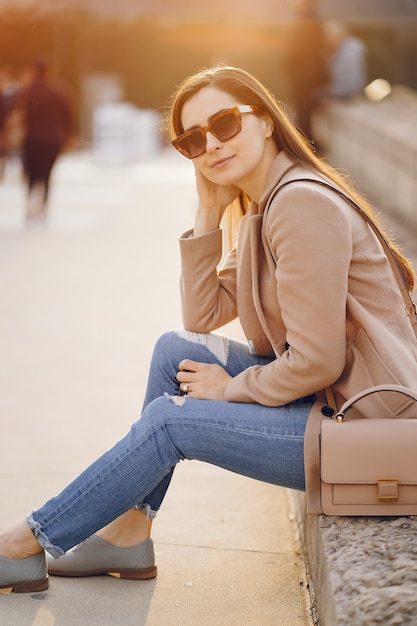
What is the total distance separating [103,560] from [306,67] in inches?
532

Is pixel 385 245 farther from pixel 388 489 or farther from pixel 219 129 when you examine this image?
pixel 388 489

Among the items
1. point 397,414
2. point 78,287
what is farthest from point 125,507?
point 78,287

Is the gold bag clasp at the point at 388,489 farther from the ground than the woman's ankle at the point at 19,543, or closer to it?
farther from the ground

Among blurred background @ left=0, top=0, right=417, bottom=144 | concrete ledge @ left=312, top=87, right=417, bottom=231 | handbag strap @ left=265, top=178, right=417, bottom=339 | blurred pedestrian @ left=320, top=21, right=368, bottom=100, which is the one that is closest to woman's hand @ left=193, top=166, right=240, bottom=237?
handbag strap @ left=265, top=178, right=417, bottom=339

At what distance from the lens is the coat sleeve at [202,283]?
3234mm

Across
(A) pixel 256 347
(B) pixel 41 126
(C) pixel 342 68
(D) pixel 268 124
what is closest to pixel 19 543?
(A) pixel 256 347

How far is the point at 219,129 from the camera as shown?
9.54ft

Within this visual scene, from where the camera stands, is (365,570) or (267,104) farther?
(267,104)

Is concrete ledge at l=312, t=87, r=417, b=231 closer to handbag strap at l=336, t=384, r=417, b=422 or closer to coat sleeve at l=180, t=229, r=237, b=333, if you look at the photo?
coat sleeve at l=180, t=229, r=237, b=333

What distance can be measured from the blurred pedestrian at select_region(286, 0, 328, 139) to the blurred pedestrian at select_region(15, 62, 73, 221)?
4.07 meters

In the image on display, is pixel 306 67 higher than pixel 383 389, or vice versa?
pixel 383 389

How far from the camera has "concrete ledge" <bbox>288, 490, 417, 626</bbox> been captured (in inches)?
85.5

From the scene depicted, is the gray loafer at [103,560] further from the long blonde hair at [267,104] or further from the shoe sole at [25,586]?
Result: the long blonde hair at [267,104]

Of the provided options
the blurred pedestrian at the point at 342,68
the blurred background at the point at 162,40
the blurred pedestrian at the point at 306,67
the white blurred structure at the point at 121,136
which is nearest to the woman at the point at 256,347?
the blurred pedestrian at the point at 306,67
